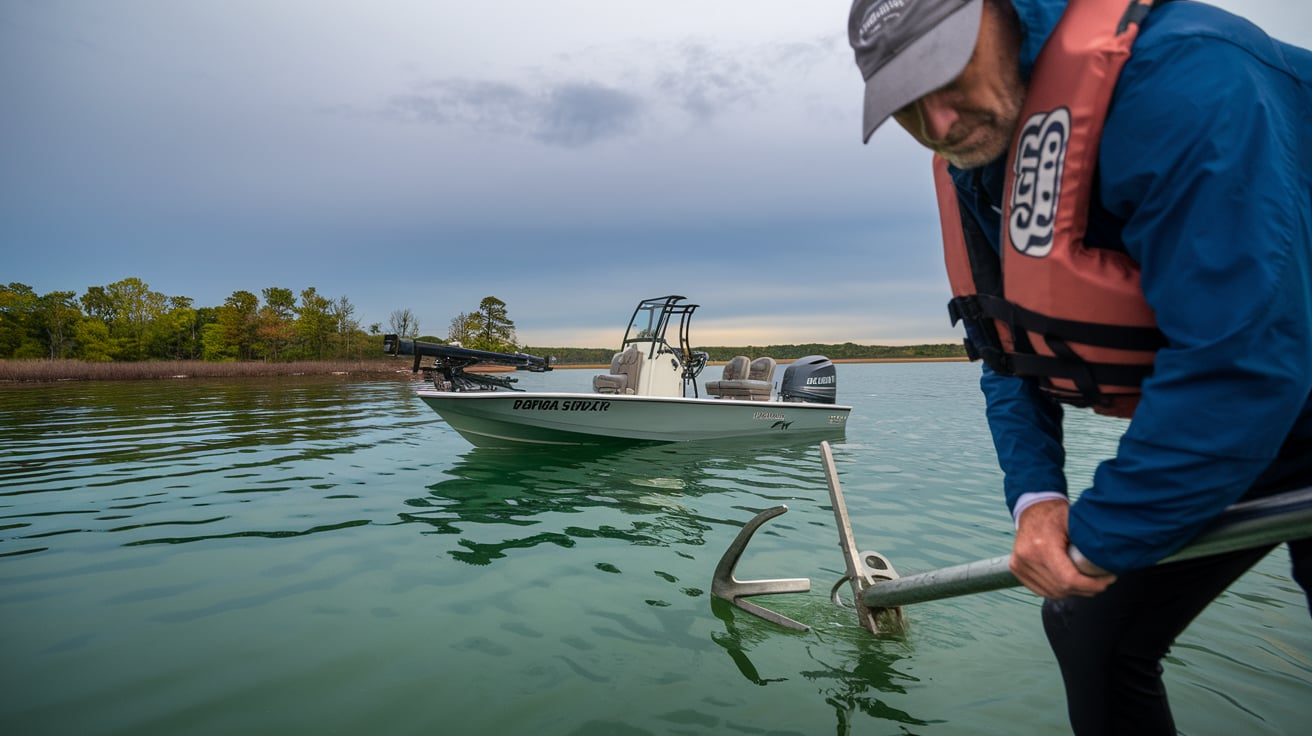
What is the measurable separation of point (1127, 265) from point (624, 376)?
35.9ft

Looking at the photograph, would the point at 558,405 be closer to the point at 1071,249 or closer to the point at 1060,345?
the point at 1060,345

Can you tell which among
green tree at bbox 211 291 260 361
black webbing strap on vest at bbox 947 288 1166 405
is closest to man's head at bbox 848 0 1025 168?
black webbing strap on vest at bbox 947 288 1166 405

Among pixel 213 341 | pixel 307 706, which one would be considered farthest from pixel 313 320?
pixel 307 706

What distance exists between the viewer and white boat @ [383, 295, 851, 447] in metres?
10.1

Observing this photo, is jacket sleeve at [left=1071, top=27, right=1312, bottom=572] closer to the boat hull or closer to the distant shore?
the boat hull

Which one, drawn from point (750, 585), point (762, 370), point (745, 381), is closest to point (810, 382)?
point (762, 370)

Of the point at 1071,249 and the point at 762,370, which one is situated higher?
the point at 1071,249

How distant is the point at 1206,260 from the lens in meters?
1.00

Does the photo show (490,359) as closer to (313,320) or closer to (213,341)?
(313,320)

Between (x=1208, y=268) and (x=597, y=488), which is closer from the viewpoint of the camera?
(x=1208, y=268)

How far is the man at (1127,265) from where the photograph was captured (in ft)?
3.26

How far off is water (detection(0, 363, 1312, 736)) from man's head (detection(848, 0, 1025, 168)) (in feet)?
7.95

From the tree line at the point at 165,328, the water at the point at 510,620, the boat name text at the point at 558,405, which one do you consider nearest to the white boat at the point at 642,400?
the boat name text at the point at 558,405

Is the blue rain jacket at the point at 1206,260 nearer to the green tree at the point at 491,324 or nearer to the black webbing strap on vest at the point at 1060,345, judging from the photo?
the black webbing strap on vest at the point at 1060,345
